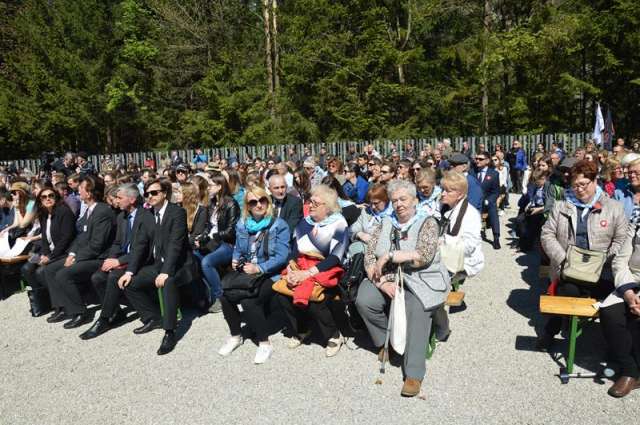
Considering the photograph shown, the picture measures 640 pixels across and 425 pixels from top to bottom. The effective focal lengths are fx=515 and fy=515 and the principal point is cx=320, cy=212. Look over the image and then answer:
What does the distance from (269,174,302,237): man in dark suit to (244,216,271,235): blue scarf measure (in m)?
0.82

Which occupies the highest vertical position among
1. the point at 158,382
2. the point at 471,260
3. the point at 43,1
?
the point at 43,1

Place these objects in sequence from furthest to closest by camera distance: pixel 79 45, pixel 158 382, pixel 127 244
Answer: pixel 79 45
pixel 127 244
pixel 158 382

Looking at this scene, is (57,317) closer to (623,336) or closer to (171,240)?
(171,240)

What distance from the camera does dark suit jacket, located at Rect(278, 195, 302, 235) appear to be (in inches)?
239

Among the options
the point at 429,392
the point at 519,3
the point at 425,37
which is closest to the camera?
the point at 429,392

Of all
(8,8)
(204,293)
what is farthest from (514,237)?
(8,8)

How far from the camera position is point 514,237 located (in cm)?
938

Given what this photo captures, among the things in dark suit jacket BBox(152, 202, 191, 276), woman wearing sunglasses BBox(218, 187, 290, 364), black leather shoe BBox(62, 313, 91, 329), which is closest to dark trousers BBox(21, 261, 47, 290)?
black leather shoe BBox(62, 313, 91, 329)

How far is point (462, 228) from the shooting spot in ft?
16.5

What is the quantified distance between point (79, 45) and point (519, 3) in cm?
2457

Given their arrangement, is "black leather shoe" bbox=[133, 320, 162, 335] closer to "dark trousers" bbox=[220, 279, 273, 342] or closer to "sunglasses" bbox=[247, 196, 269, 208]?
"dark trousers" bbox=[220, 279, 273, 342]

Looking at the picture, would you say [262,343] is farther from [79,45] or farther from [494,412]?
[79,45]

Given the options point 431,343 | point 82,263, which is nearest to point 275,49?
point 82,263

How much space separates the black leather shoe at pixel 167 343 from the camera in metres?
5.09
